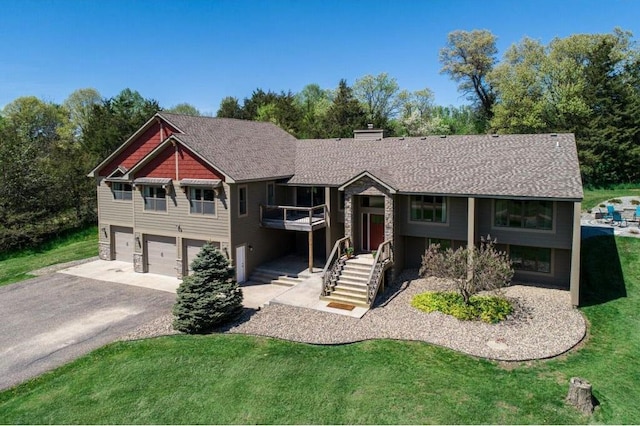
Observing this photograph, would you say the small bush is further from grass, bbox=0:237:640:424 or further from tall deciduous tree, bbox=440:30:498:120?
tall deciduous tree, bbox=440:30:498:120

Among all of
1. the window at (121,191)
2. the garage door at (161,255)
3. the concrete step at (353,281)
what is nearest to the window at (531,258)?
the concrete step at (353,281)

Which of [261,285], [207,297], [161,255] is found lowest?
[261,285]

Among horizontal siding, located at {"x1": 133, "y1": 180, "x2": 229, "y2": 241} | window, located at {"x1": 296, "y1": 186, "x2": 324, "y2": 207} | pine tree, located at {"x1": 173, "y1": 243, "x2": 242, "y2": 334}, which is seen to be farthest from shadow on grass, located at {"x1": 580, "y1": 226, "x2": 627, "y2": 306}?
horizontal siding, located at {"x1": 133, "y1": 180, "x2": 229, "y2": 241}

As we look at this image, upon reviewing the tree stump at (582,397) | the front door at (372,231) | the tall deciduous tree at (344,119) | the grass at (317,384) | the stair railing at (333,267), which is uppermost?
the tall deciduous tree at (344,119)

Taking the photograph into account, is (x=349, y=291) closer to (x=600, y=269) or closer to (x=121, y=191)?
(x=600, y=269)

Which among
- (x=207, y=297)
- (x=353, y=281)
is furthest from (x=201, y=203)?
(x=353, y=281)

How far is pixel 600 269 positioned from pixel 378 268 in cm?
1012

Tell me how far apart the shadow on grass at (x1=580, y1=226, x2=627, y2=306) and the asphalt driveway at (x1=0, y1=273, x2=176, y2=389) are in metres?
17.6

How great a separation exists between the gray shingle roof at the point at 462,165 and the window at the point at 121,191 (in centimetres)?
1002

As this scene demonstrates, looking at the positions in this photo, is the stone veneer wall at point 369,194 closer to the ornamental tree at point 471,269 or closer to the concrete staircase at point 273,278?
the concrete staircase at point 273,278

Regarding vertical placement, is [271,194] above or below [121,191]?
below

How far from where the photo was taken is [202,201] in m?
20.6

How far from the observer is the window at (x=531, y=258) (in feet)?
59.9

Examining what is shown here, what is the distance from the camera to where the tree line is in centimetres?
3016
